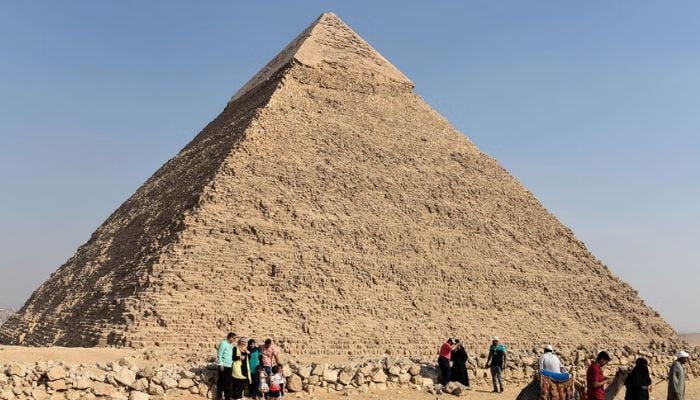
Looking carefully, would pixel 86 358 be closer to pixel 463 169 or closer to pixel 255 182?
pixel 255 182

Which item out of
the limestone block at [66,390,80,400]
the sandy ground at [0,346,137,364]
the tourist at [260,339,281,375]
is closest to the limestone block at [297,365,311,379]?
the tourist at [260,339,281,375]

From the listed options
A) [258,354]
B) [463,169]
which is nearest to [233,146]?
[463,169]

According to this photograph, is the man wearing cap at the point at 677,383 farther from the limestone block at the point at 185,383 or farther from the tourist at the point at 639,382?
the limestone block at the point at 185,383

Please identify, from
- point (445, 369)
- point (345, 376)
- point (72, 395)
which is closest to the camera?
point (72, 395)

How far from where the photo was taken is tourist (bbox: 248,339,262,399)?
8.69 m

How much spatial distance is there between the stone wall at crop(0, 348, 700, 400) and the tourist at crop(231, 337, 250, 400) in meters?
0.44

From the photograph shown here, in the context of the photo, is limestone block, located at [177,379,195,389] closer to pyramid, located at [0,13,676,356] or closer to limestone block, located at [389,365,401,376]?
limestone block, located at [389,365,401,376]

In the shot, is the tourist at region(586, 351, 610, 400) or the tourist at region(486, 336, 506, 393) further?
the tourist at region(486, 336, 506, 393)

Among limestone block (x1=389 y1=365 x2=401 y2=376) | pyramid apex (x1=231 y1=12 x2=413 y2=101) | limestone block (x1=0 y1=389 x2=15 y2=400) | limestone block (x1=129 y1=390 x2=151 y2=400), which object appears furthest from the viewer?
pyramid apex (x1=231 y1=12 x2=413 y2=101)

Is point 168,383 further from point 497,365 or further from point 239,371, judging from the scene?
point 497,365

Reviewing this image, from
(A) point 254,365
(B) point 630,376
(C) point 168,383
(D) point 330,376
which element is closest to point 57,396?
(C) point 168,383

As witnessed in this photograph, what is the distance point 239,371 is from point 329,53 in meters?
19.1

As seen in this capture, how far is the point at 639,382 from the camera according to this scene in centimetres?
674

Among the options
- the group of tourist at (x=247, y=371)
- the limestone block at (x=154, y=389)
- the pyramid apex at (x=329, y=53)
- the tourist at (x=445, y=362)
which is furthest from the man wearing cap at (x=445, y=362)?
the pyramid apex at (x=329, y=53)
